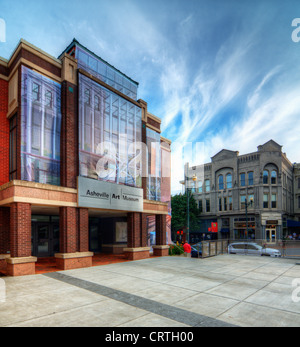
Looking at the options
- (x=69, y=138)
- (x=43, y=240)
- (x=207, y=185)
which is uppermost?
(x=69, y=138)

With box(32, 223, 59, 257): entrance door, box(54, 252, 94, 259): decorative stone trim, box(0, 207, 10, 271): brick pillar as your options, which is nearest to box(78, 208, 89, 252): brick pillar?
box(54, 252, 94, 259): decorative stone trim

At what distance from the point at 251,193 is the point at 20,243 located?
38.4 meters

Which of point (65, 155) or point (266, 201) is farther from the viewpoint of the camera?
point (266, 201)

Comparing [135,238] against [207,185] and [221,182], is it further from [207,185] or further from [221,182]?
[207,185]

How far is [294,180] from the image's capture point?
50.2m

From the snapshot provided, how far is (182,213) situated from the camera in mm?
45438

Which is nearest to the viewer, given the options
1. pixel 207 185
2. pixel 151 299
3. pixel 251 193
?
pixel 151 299

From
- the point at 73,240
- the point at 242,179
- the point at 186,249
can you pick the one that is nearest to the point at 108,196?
the point at 73,240

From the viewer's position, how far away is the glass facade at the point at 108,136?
15.6 metres

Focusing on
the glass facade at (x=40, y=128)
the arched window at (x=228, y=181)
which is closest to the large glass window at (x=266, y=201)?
the arched window at (x=228, y=181)

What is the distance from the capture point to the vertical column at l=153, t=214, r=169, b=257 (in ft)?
65.2

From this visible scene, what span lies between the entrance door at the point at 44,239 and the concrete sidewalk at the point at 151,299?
21.7ft

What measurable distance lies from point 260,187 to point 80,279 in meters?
37.4
